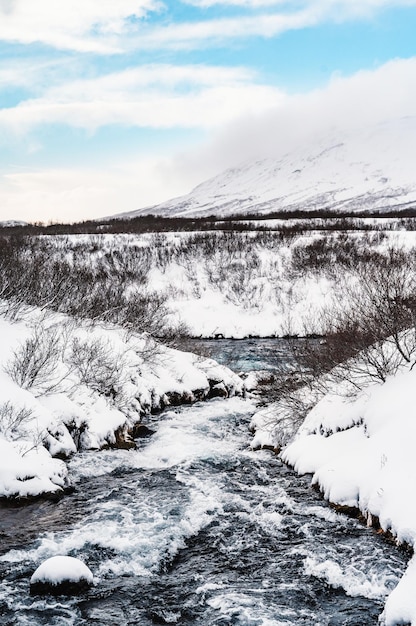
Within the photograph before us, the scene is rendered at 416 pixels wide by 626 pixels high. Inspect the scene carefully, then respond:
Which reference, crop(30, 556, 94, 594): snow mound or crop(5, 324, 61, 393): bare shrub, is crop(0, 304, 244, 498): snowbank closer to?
crop(5, 324, 61, 393): bare shrub

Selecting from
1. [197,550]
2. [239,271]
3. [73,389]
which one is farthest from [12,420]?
[239,271]

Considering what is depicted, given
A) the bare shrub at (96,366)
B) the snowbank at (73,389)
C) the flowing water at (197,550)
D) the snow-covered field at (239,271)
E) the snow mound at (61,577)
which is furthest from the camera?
the snow-covered field at (239,271)

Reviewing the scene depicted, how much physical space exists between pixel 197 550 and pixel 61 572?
234cm

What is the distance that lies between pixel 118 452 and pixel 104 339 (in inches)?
290

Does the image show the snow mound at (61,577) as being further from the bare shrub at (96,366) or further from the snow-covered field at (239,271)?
the snow-covered field at (239,271)

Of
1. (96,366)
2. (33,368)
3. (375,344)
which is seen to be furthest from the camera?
(96,366)

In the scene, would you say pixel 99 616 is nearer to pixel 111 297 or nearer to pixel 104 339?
pixel 104 339

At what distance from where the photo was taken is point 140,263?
4844 cm

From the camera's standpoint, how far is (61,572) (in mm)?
7410

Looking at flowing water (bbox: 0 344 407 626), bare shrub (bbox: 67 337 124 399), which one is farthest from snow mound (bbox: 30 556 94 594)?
bare shrub (bbox: 67 337 124 399)

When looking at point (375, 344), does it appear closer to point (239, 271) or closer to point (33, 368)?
point (33, 368)

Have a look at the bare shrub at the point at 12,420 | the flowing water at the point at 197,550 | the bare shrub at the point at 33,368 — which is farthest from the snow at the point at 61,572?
the bare shrub at the point at 33,368

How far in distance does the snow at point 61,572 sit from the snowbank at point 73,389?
3197 millimetres

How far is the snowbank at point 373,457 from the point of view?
27.2ft
